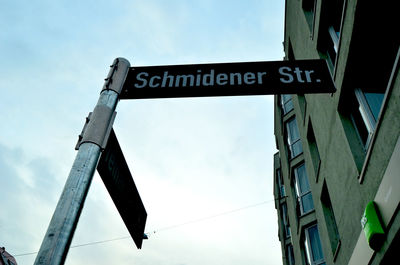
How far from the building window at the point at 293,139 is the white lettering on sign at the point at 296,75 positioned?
14.6 m

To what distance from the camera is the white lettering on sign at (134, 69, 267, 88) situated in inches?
126

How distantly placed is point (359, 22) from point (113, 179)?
5.97 meters

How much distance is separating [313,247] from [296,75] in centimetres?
1266

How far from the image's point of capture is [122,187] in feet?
9.19

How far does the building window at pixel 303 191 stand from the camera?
49.7 feet

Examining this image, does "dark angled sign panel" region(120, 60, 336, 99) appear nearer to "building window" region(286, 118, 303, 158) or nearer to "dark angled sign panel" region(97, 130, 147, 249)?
"dark angled sign panel" region(97, 130, 147, 249)

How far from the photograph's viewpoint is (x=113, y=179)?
261 cm

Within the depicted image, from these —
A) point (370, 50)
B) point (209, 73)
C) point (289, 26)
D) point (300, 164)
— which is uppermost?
point (289, 26)

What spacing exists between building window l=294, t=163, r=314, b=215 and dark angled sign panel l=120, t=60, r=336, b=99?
12.8 m


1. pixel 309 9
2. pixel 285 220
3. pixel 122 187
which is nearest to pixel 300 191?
pixel 285 220

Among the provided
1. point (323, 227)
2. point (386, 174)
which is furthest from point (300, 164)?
point (386, 174)

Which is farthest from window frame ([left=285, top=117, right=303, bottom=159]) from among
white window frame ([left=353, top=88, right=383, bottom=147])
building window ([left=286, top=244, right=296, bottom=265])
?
white window frame ([left=353, top=88, right=383, bottom=147])

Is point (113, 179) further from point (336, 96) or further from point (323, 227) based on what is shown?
point (323, 227)

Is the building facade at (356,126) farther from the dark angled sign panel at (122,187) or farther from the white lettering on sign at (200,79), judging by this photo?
the dark angled sign panel at (122,187)
